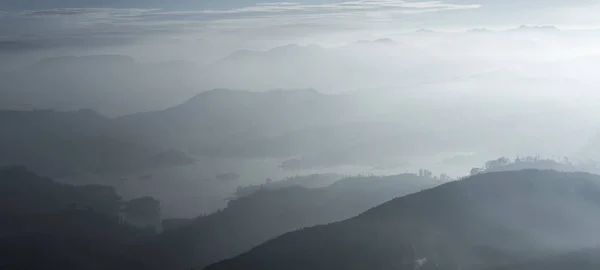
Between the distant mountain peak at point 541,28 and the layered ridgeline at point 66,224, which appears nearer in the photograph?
the layered ridgeline at point 66,224

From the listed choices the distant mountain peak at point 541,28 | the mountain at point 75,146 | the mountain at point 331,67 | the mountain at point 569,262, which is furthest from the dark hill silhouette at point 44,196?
the distant mountain peak at point 541,28

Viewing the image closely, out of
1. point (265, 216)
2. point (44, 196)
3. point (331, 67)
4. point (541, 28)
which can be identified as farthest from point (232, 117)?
point (541, 28)

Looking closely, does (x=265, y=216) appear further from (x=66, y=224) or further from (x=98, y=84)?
(x=98, y=84)

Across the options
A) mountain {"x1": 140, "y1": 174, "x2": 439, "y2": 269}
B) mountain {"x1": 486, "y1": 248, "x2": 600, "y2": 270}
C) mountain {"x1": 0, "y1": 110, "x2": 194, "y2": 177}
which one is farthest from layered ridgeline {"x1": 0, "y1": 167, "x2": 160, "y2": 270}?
mountain {"x1": 486, "y1": 248, "x2": 600, "y2": 270}

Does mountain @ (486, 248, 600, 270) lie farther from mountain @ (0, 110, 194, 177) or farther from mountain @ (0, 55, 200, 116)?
mountain @ (0, 55, 200, 116)

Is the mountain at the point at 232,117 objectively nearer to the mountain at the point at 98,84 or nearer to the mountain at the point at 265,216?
the mountain at the point at 98,84
